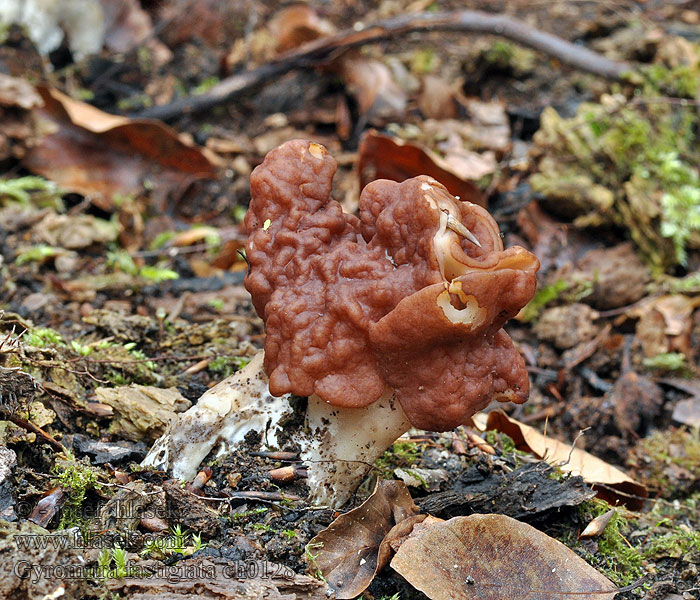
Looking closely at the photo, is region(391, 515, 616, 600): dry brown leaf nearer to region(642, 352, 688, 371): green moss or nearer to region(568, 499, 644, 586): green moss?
region(568, 499, 644, 586): green moss

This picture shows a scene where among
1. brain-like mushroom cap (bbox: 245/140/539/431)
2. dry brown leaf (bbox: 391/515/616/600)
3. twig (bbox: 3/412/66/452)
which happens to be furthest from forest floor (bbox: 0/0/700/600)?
brain-like mushroom cap (bbox: 245/140/539/431)

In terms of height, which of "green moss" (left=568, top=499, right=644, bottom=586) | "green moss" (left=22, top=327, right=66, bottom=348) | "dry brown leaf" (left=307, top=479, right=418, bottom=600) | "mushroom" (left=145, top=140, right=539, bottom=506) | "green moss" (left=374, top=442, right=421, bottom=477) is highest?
"mushroom" (left=145, top=140, right=539, bottom=506)

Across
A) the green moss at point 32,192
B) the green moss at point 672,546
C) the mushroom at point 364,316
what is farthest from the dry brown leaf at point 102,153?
the green moss at point 672,546

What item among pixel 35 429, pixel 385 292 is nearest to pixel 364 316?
pixel 385 292

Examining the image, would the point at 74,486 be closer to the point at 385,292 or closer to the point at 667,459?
the point at 385,292

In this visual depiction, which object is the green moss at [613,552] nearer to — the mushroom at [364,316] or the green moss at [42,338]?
the mushroom at [364,316]
